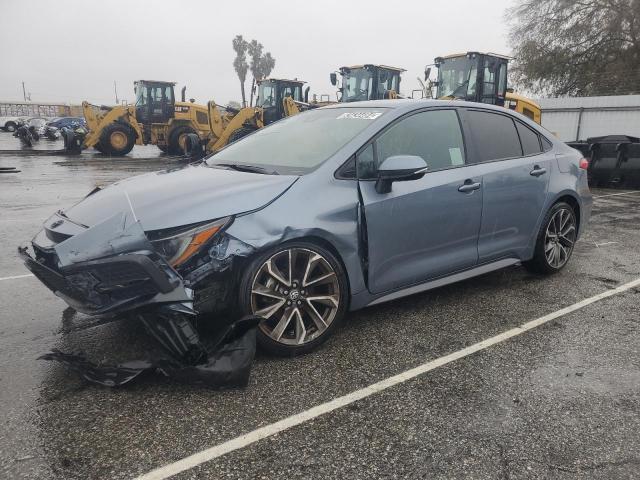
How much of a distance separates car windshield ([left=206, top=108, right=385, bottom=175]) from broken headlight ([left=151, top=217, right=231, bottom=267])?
761 millimetres

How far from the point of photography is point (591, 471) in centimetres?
210

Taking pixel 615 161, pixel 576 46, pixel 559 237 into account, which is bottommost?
pixel 559 237

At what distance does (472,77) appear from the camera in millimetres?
14055

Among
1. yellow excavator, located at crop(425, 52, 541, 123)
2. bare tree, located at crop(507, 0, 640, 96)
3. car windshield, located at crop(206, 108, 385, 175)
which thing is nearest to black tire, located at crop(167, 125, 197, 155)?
yellow excavator, located at crop(425, 52, 541, 123)

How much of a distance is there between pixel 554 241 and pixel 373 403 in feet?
9.21

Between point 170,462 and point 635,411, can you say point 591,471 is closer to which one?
point 635,411

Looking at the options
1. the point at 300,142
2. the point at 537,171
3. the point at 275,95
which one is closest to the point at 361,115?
the point at 300,142

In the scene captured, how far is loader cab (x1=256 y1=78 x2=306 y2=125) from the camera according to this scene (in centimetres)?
1958

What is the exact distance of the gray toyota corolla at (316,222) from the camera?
2.57 meters

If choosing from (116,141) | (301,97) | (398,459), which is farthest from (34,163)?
(398,459)

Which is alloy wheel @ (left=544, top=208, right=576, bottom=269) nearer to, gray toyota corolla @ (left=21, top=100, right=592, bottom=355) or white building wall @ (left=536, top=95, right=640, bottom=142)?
gray toyota corolla @ (left=21, top=100, right=592, bottom=355)

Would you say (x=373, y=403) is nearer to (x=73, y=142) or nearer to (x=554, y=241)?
(x=554, y=241)

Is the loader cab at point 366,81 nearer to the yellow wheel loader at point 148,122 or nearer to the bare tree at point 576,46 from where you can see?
the yellow wheel loader at point 148,122

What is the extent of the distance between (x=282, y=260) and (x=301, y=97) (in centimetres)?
1822
